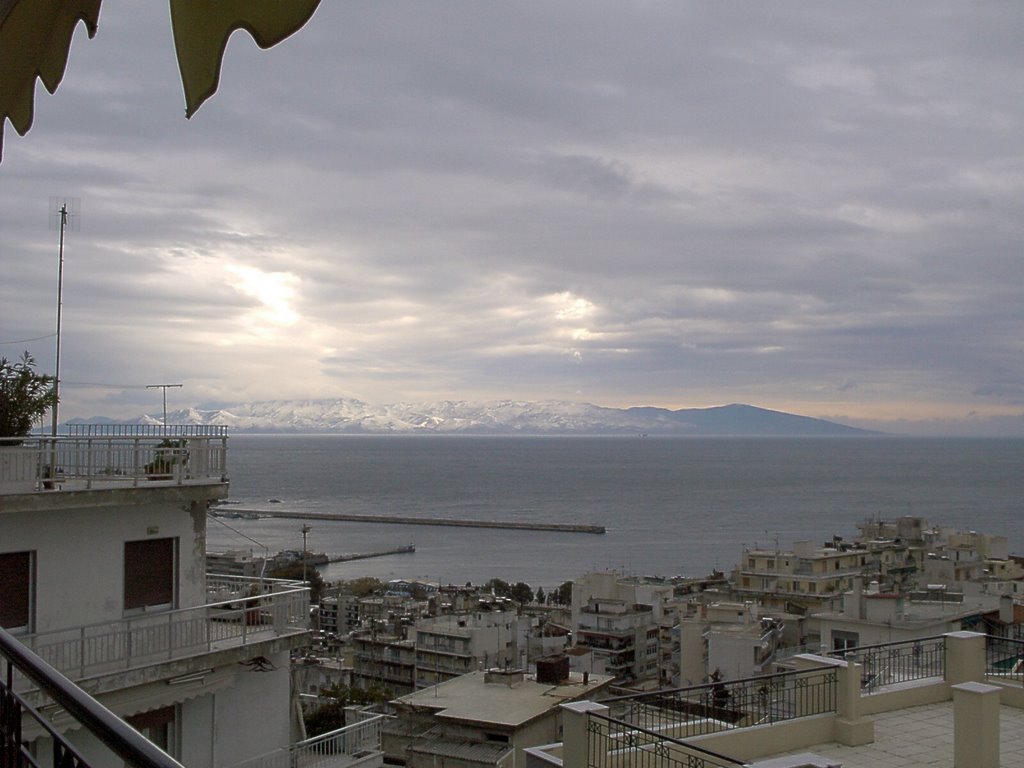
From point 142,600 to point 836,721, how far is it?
320 inches

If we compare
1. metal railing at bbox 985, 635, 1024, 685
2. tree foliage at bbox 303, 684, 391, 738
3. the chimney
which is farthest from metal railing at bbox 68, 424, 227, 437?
the chimney

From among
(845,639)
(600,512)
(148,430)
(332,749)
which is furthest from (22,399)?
(600,512)

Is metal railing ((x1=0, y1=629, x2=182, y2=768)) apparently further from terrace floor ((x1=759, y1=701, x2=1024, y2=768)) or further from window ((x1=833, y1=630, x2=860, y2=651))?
window ((x1=833, y1=630, x2=860, y2=651))

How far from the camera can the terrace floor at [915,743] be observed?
9742 millimetres

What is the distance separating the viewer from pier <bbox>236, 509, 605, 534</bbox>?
353ft

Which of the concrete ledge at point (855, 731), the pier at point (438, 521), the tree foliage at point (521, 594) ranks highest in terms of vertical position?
the concrete ledge at point (855, 731)

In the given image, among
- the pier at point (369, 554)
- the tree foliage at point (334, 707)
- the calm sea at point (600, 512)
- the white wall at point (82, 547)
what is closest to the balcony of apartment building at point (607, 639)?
A: the tree foliage at point (334, 707)

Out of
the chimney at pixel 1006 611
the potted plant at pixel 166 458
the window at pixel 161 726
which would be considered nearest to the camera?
the window at pixel 161 726

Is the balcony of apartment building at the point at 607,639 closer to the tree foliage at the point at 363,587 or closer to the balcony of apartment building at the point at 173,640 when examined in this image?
the tree foliage at the point at 363,587

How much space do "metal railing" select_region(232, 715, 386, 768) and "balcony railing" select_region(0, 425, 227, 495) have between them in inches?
151

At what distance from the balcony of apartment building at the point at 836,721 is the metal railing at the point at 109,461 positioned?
558cm

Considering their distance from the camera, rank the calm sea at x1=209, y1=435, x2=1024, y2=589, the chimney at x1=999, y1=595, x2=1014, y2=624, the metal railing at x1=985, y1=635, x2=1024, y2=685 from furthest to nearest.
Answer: the calm sea at x1=209, y1=435, x2=1024, y2=589, the chimney at x1=999, y1=595, x2=1014, y2=624, the metal railing at x1=985, y1=635, x2=1024, y2=685

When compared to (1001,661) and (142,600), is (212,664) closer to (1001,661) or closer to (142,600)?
(142,600)

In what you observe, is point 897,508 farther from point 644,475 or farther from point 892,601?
point 892,601
